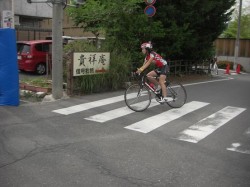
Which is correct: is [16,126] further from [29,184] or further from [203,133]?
[203,133]

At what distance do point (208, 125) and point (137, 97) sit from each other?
214 cm

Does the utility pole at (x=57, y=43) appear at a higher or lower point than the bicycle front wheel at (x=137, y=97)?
higher

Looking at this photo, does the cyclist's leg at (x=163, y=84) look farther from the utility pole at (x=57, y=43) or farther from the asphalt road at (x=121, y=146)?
the utility pole at (x=57, y=43)

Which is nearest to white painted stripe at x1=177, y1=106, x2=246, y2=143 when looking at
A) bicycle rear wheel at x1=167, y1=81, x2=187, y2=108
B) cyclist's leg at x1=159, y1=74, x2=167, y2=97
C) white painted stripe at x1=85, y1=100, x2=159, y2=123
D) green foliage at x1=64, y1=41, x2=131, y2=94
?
bicycle rear wheel at x1=167, y1=81, x2=187, y2=108

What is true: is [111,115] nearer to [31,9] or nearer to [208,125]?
[208,125]

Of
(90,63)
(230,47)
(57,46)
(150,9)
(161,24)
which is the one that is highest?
(150,9)

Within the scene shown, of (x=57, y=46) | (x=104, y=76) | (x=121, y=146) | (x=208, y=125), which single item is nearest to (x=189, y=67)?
(x=104, y=76)

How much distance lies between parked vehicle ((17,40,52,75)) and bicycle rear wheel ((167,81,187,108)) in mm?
8293

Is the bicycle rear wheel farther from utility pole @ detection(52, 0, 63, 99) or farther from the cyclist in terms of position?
utility pole @ detection(52, 0, 63, 99)

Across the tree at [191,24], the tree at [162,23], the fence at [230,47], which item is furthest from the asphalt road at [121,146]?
the fence at [230,47]

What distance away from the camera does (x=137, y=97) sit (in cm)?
924

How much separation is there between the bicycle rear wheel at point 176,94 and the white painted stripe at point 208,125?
3.68 feet

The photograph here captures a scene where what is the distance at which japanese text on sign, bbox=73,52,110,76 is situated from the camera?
10.9 m

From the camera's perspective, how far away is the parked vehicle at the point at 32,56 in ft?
52.2
